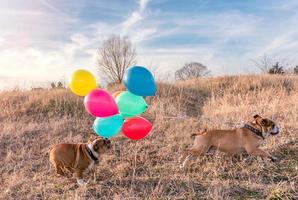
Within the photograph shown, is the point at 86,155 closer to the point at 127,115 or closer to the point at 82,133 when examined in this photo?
the point at 127,115

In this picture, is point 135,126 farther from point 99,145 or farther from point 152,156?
point 152,156

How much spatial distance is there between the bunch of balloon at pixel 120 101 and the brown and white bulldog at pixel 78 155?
184 mm

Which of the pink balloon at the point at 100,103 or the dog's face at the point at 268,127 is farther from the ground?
the pink balloon at the point at 100,103

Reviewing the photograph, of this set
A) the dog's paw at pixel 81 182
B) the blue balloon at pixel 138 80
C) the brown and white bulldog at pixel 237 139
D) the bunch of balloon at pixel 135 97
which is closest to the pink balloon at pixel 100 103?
the bunch of balloon at pixel 135 97

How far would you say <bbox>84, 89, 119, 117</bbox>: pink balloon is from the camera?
4805 mm

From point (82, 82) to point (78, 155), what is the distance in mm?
1014

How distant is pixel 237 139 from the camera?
5.62m

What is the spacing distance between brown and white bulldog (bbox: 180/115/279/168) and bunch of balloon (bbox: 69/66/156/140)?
3.01ft

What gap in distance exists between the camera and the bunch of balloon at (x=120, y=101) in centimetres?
475

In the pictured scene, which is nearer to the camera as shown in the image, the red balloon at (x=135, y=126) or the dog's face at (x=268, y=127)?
the red balloon at (x=135, y=126)

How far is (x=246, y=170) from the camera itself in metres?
5.22

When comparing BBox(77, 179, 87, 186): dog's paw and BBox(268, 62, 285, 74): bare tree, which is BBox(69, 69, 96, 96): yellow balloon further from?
BBox(268, 62, 285, 74): bare tree

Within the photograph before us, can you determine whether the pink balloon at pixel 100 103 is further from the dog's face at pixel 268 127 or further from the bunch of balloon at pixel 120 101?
the dog's face at pixel 268 127

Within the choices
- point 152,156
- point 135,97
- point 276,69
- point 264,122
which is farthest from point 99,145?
point 276,69
